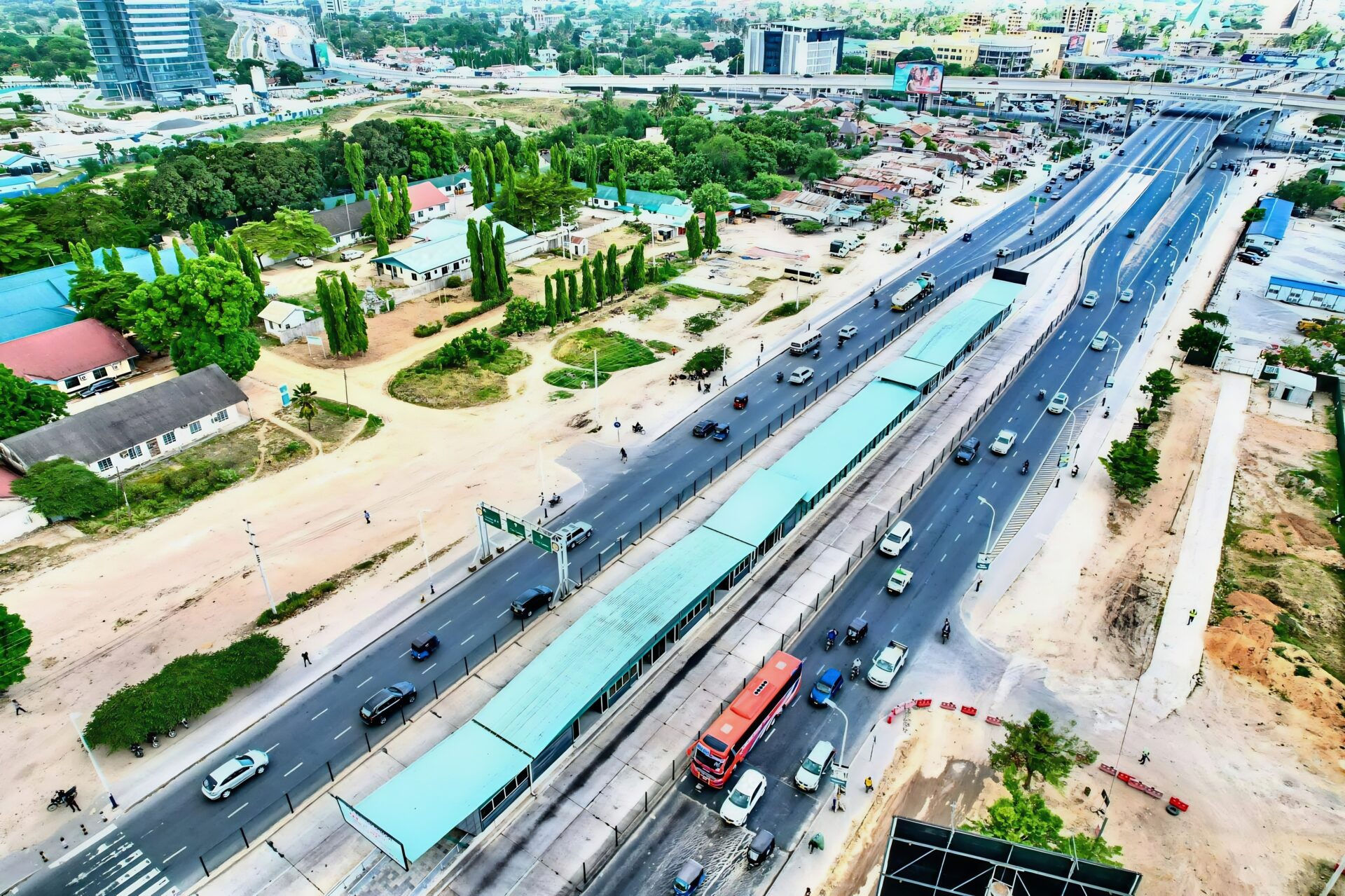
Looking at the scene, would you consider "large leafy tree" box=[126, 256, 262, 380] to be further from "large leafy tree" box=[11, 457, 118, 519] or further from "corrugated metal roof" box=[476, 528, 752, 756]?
"corrugated metal roof" box=[476, 528, 752, 756]

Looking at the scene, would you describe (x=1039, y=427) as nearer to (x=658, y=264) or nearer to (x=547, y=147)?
(x=658, y=264)

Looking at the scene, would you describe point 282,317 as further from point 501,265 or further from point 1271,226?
point 1271,226

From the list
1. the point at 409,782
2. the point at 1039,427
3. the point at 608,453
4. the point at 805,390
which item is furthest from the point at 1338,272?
the point at 409,782

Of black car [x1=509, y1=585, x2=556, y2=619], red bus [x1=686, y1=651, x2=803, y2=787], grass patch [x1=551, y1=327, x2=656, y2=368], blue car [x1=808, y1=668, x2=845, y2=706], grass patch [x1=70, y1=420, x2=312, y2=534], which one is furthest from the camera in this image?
grass patch [x1=551, y1=327, x2=656, y2=368]

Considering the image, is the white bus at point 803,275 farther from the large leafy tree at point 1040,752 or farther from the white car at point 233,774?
the white car at point 233,774

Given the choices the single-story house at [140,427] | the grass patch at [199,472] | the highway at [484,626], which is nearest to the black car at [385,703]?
the highway at [484,626]

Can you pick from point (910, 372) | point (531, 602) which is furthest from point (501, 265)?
point (531, 602)

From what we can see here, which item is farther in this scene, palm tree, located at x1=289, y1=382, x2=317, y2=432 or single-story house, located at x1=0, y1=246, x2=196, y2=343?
single-story house, located at x1=0, y1=246, x2=196, y2=343

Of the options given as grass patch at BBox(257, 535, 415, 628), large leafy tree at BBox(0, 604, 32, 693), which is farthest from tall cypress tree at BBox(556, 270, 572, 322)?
large leafy tree at BBox(0, 604, 32, 693)
